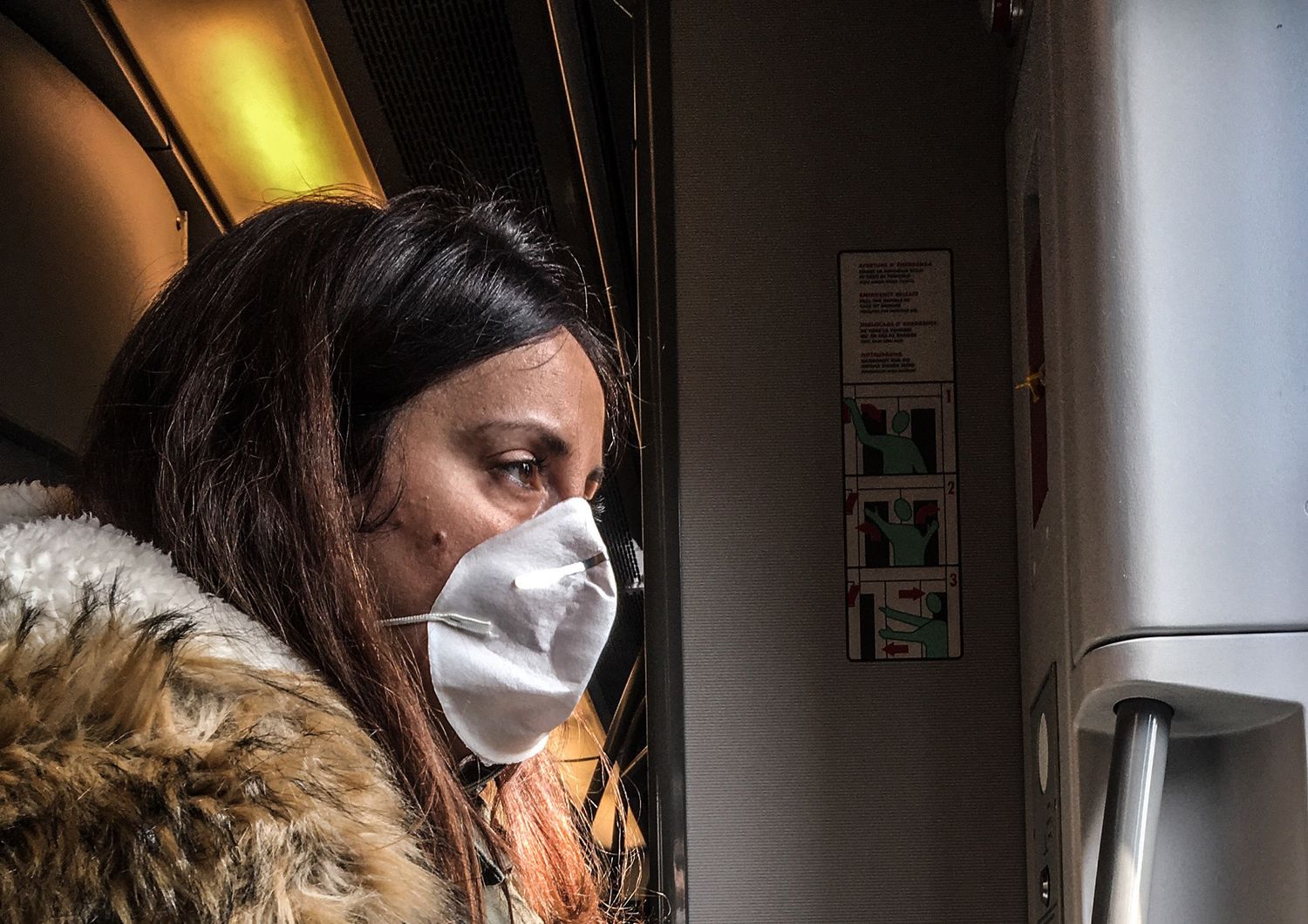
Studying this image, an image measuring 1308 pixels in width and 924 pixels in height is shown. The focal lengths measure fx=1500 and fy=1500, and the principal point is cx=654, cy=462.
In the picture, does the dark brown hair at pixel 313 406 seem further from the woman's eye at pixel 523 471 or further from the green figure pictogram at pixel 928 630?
the green figure pictogram at pixel 928 630

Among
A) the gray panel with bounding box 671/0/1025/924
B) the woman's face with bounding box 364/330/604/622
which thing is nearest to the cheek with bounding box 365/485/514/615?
the woman's face with bounding box 364/330/604/622

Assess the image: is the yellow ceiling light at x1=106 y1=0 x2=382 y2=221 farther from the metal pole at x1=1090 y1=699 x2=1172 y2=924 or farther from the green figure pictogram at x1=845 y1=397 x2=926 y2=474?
the metal pole at x1=1090 y1=699 x2=1172 y2=924

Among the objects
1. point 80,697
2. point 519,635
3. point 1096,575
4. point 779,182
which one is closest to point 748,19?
point 779,182

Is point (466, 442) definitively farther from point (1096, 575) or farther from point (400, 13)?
point (400, 13)

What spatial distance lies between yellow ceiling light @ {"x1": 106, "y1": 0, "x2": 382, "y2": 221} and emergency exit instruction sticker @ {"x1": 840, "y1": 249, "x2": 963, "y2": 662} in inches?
73.6

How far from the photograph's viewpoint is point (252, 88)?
3787mm

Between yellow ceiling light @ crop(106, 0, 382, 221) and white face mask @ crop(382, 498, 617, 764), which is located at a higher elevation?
yellow ceiling light @ crop(106, 0, 382, 221)

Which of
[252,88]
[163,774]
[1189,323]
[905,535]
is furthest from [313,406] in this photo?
[252,88]

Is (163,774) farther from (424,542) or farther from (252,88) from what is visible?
(252,88)

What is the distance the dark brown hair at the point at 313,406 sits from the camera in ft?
4.29

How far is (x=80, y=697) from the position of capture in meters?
0.93

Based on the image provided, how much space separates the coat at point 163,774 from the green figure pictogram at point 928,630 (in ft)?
3.32

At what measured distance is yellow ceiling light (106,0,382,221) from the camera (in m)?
3.54

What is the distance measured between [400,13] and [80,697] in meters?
2.32
